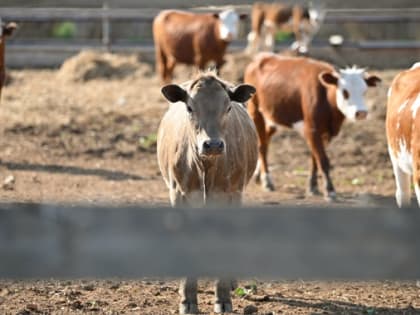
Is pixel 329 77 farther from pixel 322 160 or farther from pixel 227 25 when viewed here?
pixel 227 25

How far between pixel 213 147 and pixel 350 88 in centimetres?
498

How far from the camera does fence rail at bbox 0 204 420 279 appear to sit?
2783mm

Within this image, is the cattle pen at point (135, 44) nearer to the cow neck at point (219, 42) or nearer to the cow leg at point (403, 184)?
the cow neck at point (219, 42)

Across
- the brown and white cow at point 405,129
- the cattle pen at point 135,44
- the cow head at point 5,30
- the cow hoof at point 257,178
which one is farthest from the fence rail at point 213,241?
the cattle pen at point 135,44

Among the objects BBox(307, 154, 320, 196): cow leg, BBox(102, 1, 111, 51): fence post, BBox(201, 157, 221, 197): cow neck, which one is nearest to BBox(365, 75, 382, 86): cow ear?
BBox(307, 154, 320, 196): cow leg

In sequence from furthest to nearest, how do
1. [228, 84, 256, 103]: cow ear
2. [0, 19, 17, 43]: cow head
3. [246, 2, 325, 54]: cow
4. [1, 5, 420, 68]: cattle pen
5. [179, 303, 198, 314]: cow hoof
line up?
1. [246, 2, 325, 54]: cow
2. [1, 5, 420, 68]: cattle pen
3. [0, 19, 17, 43]: cow head
4. [228, 84, 256, 103]: cow ear
5. [179, 303, 198, 314]: cow hoof

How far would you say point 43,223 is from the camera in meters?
2.75

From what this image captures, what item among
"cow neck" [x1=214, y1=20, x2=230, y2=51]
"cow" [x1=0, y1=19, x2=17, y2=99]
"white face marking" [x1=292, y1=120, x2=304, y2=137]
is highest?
"cow neck" [x1=214, y1=20, x2=230, y2=51]

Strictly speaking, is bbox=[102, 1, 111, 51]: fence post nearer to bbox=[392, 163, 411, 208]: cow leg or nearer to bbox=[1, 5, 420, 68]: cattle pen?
bbox=[1, 5, 420, 68]: cattle pen

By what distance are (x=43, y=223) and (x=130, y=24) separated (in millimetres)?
22845

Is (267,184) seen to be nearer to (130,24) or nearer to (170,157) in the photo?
(170,157)

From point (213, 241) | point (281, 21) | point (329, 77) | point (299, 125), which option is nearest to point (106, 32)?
point (281, 21)

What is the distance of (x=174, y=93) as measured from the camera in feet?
21.0

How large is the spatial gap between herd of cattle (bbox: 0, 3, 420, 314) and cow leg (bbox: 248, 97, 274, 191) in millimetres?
14
